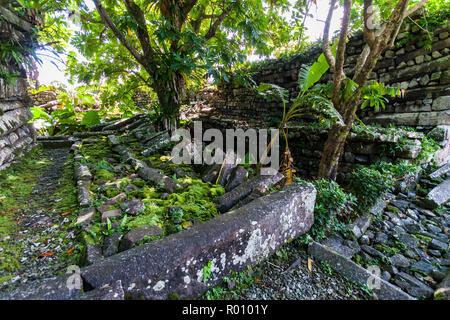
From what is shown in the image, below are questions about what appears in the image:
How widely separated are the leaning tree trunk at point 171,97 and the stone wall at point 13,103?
2.22 metres

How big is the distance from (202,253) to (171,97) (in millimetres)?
4033

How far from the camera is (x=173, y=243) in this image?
1315 millimetres

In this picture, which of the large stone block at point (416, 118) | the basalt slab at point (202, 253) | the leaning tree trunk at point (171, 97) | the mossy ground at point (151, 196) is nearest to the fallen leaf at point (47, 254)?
the mossy ground at point (151, 196)

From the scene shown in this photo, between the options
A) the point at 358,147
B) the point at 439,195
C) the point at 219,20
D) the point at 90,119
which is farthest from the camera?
the point at 90,119

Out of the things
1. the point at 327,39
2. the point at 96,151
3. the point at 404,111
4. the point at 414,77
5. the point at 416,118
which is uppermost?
the point at 327,39

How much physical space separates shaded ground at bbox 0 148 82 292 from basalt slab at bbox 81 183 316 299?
0.56 metres

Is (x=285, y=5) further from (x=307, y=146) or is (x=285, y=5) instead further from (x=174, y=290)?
(x=174, y=290)


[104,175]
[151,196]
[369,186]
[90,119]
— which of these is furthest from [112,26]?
[369,186]

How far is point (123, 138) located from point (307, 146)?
4.33m

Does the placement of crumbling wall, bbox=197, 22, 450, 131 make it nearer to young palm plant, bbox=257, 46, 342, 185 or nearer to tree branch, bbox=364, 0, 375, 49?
young palm plant, bbox=257, 46, 342, 185

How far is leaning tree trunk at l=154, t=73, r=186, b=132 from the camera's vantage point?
178 inches

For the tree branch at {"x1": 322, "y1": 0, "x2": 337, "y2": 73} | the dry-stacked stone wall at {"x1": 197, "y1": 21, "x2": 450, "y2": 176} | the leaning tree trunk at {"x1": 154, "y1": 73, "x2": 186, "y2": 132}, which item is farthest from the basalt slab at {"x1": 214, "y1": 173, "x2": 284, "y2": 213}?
the leaning tree trunk at {"x1": 154, "y1": 73, "x2": 186, "y2": 132}

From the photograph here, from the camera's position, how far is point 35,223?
1834 millimetres

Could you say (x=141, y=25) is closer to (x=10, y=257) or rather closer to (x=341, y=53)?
(x=341, y=53)
